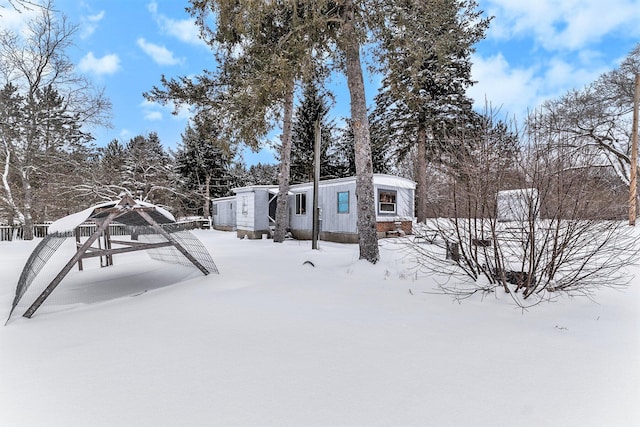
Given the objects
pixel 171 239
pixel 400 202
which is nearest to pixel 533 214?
pixel 171 239

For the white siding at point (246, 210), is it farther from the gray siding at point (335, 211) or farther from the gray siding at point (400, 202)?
the gray siding at point (400, 202)

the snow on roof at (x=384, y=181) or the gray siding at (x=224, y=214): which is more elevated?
the snow on roof at (x=384, y=181)

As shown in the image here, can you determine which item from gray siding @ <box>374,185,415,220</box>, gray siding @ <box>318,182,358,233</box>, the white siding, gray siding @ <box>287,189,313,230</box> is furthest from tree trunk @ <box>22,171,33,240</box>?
gray siding @ <box>374,185,415,220</box>

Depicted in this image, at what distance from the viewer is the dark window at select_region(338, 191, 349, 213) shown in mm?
11641

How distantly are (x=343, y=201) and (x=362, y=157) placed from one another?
5614 millimetres

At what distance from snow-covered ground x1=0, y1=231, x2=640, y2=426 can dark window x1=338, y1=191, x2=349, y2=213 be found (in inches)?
298

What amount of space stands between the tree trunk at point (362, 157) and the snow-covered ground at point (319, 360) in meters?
2.03

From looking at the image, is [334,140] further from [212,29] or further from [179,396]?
[179,396]

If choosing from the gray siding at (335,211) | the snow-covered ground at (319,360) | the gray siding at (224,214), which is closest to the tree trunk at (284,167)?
the gray siding at (335,211)

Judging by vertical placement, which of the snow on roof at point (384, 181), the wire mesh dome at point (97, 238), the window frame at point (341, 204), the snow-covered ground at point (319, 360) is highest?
the snow on roof at point (384, 181)

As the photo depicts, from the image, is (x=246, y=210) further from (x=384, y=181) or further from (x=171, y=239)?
(x=171, y=239)

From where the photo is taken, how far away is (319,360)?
231cm

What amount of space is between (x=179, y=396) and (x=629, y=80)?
19.2m

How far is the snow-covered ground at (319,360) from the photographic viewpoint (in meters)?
1.73
